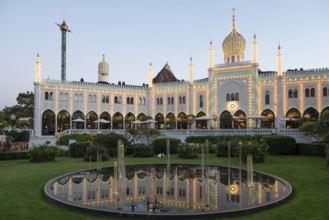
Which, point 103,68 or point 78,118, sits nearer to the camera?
point 78,118

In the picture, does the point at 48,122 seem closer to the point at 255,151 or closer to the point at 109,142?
the point at 109,142

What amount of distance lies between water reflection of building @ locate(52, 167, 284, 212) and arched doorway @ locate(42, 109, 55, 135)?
36.6 metres

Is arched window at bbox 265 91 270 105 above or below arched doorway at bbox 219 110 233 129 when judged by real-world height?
above

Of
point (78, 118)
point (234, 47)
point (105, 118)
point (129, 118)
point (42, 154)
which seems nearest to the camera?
point (42, 154)

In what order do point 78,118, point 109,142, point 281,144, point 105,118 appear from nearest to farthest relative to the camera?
point 281,144 → point 109,142 → point 78,118 → point 105,118

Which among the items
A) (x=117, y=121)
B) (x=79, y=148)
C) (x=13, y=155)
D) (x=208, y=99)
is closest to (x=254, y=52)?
(x=208, y=99)

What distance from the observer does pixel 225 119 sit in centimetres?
5081

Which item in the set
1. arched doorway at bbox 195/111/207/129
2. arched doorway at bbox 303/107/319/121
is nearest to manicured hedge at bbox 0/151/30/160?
arched doorway at bbox 195/111/207/129

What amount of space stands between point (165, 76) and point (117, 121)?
30123mm

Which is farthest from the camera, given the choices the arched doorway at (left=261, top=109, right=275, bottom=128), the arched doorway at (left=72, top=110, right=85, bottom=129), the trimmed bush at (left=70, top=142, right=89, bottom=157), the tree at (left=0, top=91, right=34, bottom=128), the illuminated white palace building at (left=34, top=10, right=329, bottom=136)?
the tree at (left=0, top=91, right=34, bottom=128)

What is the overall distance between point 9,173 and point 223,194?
13.0 m

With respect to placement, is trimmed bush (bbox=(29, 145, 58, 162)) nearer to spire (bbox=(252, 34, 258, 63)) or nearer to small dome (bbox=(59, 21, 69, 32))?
spire (bbox=(252, 34, 258, 63))

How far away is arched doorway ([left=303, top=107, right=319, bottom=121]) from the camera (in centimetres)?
4538

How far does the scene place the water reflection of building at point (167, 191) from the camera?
1161cm
